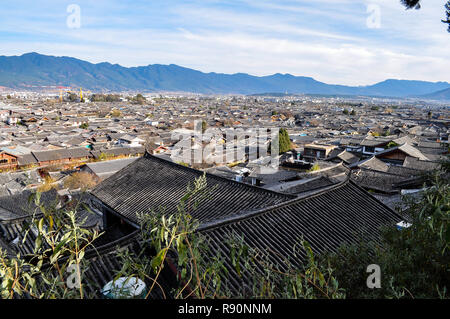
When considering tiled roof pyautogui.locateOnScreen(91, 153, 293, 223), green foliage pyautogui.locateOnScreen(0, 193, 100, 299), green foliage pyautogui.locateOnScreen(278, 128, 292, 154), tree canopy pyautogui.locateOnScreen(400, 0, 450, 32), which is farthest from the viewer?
green foliage pyautogui.locateOnScreen(278, 128, 292, 154)

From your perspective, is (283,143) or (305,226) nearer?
(305,226)

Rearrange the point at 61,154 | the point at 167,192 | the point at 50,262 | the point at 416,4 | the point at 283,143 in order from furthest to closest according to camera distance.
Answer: the point at 283,143 < the point at 61,154 < the point at 167,192 < the point at 416,4 < the point at 50,262

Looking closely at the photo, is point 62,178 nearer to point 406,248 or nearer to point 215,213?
point 215,213

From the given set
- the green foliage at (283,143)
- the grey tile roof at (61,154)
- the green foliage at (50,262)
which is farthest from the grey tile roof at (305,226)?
the grey tile roof at (61,154)

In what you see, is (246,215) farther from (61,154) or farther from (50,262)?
(61,154)

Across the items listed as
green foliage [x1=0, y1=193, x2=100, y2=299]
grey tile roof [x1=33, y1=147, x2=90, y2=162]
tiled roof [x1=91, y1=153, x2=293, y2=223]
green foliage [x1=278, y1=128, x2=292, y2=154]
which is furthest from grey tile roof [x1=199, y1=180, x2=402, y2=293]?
grey tile roof [x1=33, y1=147, x2=90, y2=162]

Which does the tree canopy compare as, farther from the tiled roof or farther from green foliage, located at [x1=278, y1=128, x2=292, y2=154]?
green foliage, located at [x1=278, y1=128, x2=292, y2=154]

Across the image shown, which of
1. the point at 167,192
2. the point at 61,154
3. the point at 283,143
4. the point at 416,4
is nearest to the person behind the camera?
the point at 416,4

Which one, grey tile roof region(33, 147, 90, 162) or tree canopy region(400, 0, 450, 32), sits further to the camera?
grey tile roof region(33, 147, 90, 162)

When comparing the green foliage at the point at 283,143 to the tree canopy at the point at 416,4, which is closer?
the tree canopy at the point at 416,4

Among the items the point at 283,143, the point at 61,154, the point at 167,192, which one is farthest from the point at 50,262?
the point at 61,154

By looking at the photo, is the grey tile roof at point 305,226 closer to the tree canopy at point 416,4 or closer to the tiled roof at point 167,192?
the tiled roof at point 167,192
